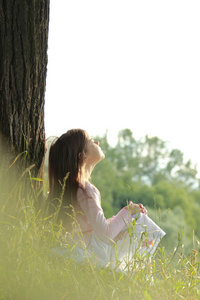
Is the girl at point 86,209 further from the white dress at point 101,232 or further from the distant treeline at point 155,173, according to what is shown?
the distant treeline at point 155,173

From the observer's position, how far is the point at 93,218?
356cm

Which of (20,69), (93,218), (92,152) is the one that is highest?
(20,69)

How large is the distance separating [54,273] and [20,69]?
1.48m

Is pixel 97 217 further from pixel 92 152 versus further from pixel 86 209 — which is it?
pixel 92 152

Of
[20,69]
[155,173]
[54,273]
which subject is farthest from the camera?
[155,173]

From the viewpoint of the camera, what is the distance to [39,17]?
3504 mm

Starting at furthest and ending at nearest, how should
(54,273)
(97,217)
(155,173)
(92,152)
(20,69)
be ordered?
(155,173), (92,152), (97,217), (20,69), (54,273)

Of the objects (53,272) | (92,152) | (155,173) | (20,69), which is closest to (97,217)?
(92,152)

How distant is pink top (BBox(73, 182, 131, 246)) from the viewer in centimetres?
355

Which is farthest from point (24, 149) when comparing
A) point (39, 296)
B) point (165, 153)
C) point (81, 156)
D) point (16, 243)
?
point (165, 153)

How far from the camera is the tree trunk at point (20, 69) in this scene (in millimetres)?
3406

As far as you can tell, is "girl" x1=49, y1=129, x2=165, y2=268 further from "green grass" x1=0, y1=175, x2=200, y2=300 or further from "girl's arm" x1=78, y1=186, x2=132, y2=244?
"green grass" x1=0, y1=175, x2=200, y2=300

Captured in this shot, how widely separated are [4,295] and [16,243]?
35 centimetres

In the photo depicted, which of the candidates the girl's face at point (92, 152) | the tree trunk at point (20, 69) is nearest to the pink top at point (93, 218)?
the girl's face at point (92, 152)
